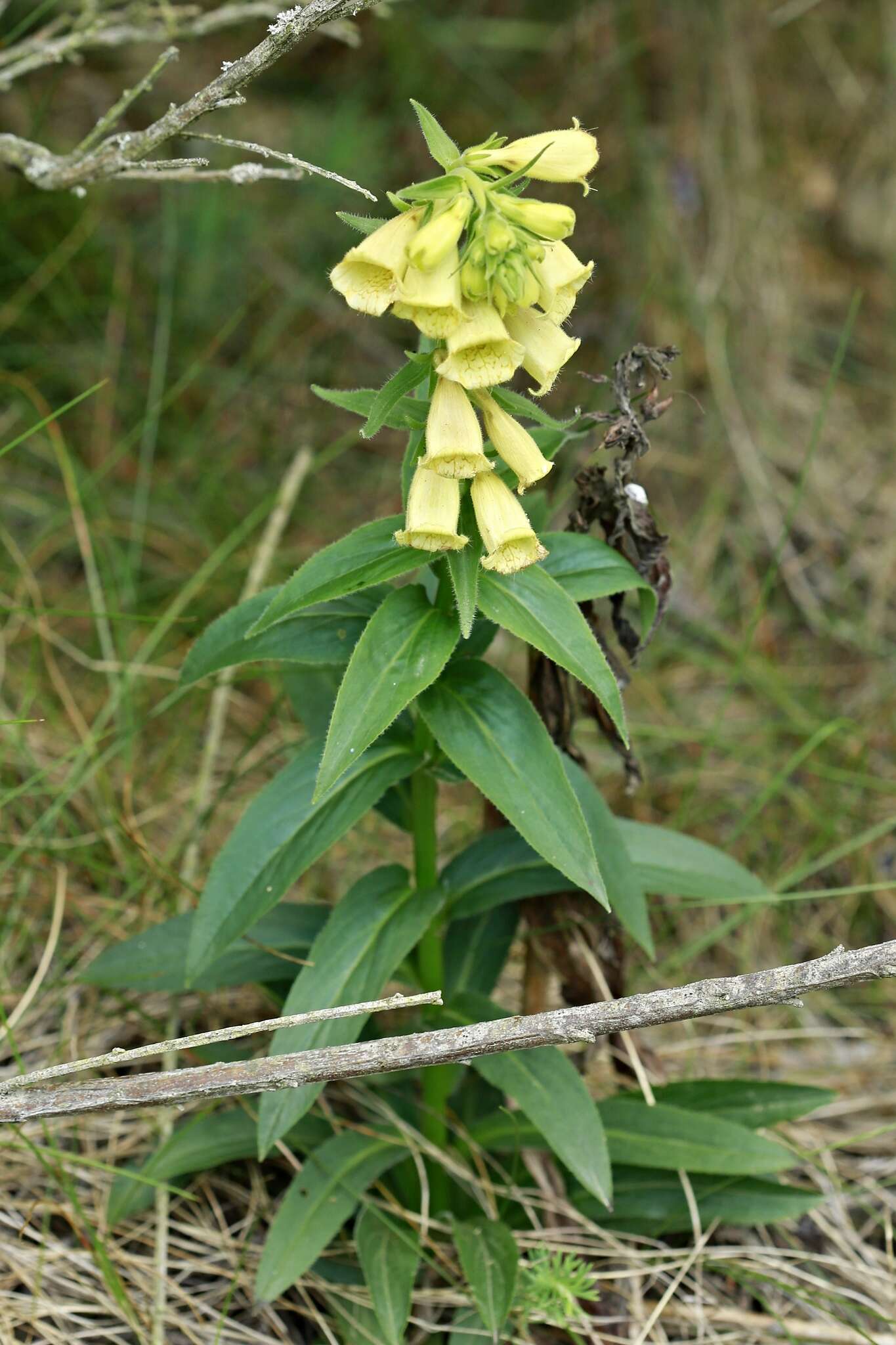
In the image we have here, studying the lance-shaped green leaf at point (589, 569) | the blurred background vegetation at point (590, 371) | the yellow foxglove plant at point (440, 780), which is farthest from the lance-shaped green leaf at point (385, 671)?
the blurred background vegetation at point (590, 371)

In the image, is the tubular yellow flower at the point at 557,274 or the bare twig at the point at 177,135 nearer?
the tubular yellow flower at the point at 557,274

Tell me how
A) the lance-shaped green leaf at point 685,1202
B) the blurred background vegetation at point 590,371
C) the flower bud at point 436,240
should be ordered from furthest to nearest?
1. the blurred background vegetation at point 590,371
2. the lance-shaped green leaf at point 685,1202
3. the flower bud at point 436,240

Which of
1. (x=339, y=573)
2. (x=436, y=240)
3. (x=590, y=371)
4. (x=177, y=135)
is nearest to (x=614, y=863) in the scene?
(x=339, y=573)

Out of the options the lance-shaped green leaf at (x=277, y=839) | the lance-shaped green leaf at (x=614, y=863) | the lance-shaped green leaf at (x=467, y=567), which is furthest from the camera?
the lance-shaped green leaf at (x=614, y=863)

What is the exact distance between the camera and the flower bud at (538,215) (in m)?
1.65

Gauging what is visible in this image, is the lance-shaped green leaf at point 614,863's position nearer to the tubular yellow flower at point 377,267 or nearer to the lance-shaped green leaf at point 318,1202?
the lance-shaped green leaf at point 318,1202

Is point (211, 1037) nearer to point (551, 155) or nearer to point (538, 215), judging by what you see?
point (538, 215)

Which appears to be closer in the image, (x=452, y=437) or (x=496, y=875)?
(x=452, y=437)

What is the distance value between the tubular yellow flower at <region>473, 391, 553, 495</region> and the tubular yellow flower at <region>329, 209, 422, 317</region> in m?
0.21

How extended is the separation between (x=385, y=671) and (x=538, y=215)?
0.66m

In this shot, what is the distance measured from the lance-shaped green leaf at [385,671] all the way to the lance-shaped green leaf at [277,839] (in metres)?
0.24

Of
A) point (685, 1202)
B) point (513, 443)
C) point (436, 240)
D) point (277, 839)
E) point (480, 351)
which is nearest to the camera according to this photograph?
point (436, 240)

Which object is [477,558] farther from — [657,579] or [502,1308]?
[502,1308]

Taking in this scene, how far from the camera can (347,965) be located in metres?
2.15
